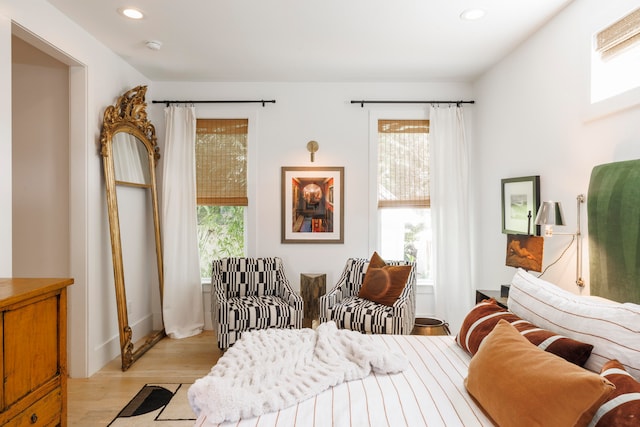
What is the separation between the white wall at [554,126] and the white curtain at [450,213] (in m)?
0.23

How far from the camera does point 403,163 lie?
445 centimetres

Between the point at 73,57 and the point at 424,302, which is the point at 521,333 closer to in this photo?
the point at 424,302

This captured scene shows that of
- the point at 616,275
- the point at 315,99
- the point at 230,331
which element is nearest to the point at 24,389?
the point at 230,331

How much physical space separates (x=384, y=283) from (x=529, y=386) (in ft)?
7.94

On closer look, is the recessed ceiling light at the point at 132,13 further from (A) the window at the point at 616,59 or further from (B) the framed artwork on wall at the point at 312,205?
(A) the window at the point at 616,59

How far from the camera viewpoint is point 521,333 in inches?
65.6

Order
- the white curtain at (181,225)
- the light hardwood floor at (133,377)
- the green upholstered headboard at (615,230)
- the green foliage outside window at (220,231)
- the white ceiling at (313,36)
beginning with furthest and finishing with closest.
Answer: the green foliage outside window at (220,231), the white curtain at (181,225), the white ceiling at (313,36), the light hardwood floor at (133,377), the green upholstered headboard at (615,230)

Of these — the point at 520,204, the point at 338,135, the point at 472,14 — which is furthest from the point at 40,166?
the point at 520,204

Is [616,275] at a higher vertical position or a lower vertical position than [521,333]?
higher

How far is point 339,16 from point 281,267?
2.38 m

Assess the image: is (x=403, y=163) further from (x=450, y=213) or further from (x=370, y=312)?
(x=370, y=312)

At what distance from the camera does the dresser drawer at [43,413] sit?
66.0 inches

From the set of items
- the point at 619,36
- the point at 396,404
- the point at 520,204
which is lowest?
the point at 396,404

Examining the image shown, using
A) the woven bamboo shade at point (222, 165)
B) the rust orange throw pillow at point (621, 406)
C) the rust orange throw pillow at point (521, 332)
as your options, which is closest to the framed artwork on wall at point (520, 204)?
the rust orange throw pillow at point (521, 332)
